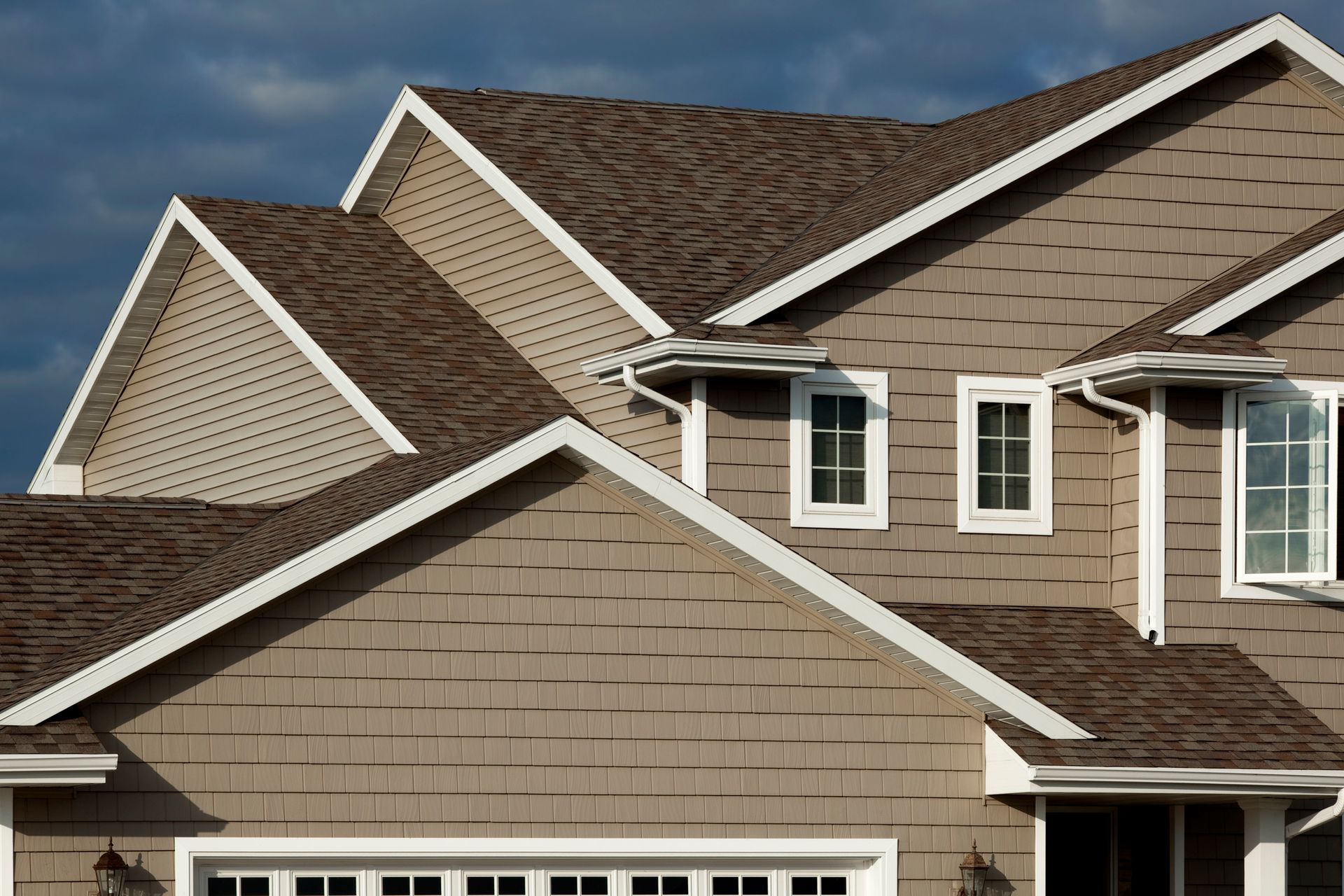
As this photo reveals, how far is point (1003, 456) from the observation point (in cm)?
1797

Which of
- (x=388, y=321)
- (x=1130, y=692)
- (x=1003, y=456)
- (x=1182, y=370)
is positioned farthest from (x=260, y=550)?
(x=1182, y=370)

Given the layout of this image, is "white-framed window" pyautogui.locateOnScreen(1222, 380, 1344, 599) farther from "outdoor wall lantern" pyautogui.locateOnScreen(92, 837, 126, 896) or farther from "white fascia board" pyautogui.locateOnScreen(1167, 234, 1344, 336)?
"outdoor wall lantern" pyautogui.locateOnScreen(92, 837, 126, 896)

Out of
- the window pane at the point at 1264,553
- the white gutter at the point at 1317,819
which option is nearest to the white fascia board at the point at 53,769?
the white gutter at the point at 1317,819

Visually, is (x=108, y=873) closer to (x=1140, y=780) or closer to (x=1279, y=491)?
(x=1140, y=780)

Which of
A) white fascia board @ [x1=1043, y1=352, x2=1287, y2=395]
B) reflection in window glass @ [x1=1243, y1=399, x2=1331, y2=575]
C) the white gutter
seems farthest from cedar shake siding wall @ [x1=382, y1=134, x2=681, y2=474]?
the white gutter

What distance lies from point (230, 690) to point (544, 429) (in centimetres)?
241

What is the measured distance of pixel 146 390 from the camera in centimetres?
2248

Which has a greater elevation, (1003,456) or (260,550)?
(1003,456)

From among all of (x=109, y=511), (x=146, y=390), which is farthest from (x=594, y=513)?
(x=146, y=390)

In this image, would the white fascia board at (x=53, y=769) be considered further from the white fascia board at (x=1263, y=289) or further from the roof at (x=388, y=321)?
the white fascia board at (x=1263, y=289)

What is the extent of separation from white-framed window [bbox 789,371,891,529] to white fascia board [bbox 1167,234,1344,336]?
2.39 m

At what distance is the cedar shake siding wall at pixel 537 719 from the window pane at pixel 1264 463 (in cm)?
395

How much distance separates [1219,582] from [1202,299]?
2.30 metres

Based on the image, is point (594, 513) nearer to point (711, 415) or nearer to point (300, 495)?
point (711, 415)
